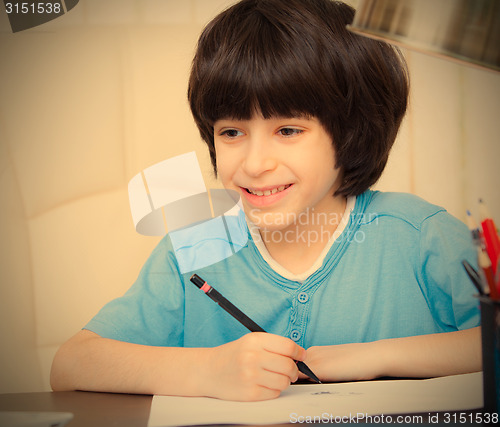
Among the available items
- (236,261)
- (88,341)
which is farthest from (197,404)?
(236,261)

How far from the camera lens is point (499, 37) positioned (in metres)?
0.31

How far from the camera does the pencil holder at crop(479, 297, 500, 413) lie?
323 millimetres

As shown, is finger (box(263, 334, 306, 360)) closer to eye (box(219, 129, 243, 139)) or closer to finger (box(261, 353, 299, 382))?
finger (box(261, 353, 299, 382))

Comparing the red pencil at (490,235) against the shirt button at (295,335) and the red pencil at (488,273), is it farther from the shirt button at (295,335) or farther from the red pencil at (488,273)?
the shirt button at (295,335)

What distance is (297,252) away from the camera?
67 centimetres

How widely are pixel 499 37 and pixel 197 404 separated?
0.33 m

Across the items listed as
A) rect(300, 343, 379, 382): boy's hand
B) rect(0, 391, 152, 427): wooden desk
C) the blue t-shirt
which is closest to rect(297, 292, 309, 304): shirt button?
the blue t-shirt

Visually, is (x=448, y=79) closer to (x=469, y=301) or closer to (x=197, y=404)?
(x=469, y=301)

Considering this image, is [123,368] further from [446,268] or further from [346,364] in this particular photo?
[446,268]

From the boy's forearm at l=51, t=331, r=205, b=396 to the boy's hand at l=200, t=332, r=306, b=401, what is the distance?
0.02 metres

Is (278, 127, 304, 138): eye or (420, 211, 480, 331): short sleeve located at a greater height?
(278, 127, 304, 138): eye

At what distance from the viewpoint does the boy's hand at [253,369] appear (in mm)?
440

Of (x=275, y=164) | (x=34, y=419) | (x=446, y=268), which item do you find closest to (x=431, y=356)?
(x=446, y=268)

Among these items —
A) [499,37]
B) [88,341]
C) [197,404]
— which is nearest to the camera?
[499,37]
